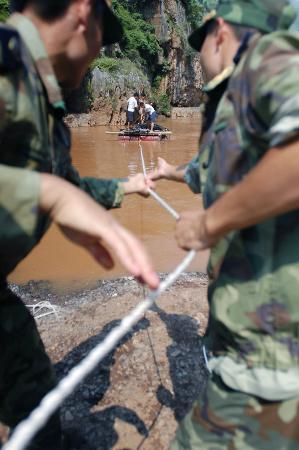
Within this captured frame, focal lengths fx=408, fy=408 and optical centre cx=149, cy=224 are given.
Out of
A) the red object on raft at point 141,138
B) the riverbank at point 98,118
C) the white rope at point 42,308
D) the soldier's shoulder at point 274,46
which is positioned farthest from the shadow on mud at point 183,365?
the riverbank at point 98,118

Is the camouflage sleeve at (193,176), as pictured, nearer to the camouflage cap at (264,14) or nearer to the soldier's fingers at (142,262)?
the camouflage cap at (264,14)

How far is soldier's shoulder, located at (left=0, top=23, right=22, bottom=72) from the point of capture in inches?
51.7

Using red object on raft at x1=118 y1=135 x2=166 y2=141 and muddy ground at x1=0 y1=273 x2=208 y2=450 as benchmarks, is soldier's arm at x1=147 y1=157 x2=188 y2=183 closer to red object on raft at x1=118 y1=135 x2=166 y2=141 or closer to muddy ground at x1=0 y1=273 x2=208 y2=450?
muddy ground at x1=0 y1=273 x2=208 y2=450

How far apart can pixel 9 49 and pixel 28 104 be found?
178mm

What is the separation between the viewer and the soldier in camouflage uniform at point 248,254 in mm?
1242

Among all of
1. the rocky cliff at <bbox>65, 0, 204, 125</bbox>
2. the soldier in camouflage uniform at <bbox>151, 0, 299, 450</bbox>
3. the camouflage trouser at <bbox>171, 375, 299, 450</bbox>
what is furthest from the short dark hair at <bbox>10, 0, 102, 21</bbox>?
the rocky cliff at <bbox>65, 0, 204, 125</bbox>

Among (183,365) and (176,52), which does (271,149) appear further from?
(176,52)

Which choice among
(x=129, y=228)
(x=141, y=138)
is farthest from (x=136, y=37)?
(x=129, y=228)

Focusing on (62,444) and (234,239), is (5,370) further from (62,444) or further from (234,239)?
(234,239)

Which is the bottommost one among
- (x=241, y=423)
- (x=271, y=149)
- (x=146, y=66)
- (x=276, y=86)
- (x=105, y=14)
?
(x=146, y=66)

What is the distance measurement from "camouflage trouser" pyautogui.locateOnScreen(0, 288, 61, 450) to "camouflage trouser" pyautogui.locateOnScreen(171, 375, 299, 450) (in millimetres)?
857

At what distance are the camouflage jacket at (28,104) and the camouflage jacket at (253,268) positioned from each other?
64cm

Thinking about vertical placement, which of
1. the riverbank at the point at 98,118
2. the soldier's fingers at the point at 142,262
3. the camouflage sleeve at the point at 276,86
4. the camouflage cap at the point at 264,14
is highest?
the camouflage cap at the point at 264,14

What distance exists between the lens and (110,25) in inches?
70.4
